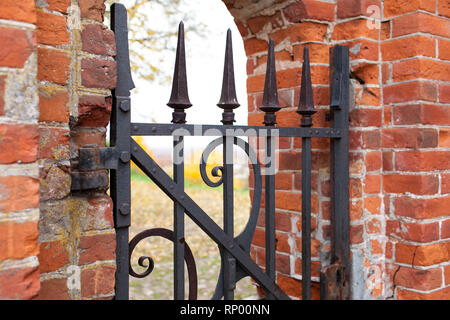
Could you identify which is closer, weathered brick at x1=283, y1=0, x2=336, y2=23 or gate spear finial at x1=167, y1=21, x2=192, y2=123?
gate spear finial at x1=167, y1=21, x2=192, y2=123

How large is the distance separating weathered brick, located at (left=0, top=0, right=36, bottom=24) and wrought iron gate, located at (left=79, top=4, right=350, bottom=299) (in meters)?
0.37

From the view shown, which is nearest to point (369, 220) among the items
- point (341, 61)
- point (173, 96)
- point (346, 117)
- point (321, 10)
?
point (346, 117)

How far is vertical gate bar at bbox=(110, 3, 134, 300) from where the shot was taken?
4.09ft

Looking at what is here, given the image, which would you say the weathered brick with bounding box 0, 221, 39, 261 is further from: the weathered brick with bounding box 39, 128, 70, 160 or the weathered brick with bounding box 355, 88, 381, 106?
the weathered brick with bounding box 355, 88, 381, 106

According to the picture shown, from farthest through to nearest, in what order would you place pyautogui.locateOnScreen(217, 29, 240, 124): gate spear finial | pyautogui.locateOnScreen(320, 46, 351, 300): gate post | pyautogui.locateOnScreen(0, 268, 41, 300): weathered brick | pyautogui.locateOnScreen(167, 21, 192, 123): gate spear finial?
pyautogui.locateOnScreen(320, 46, 351, 300): gate post, pyautogui.locateOnScreen(217, 29, 240, 124): gate spear finial, pyautogui.locateOnScreen(167, 21, 192, 123): gate spear finial, pyautogui.locateOnScreen(0, 268, 41, 300): weathered brick

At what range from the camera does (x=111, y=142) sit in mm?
1264

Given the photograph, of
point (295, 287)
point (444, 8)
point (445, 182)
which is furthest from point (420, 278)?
point (444, 8)

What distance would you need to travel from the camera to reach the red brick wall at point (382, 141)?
70.3 inches

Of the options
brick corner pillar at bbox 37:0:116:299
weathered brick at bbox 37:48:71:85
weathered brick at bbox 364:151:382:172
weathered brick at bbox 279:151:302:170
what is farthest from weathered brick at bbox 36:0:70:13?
weathered brick at bbox 364:151:382:172

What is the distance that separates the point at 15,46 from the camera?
0.87 meters

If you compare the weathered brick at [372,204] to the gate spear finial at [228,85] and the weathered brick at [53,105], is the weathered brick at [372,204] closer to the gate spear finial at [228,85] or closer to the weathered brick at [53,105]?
the gate spear finial at [228,85]

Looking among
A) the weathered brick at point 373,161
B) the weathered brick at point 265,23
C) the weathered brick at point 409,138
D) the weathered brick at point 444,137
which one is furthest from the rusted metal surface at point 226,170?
the weathered brick at point 444,137

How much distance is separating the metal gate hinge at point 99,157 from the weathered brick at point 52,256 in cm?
23
